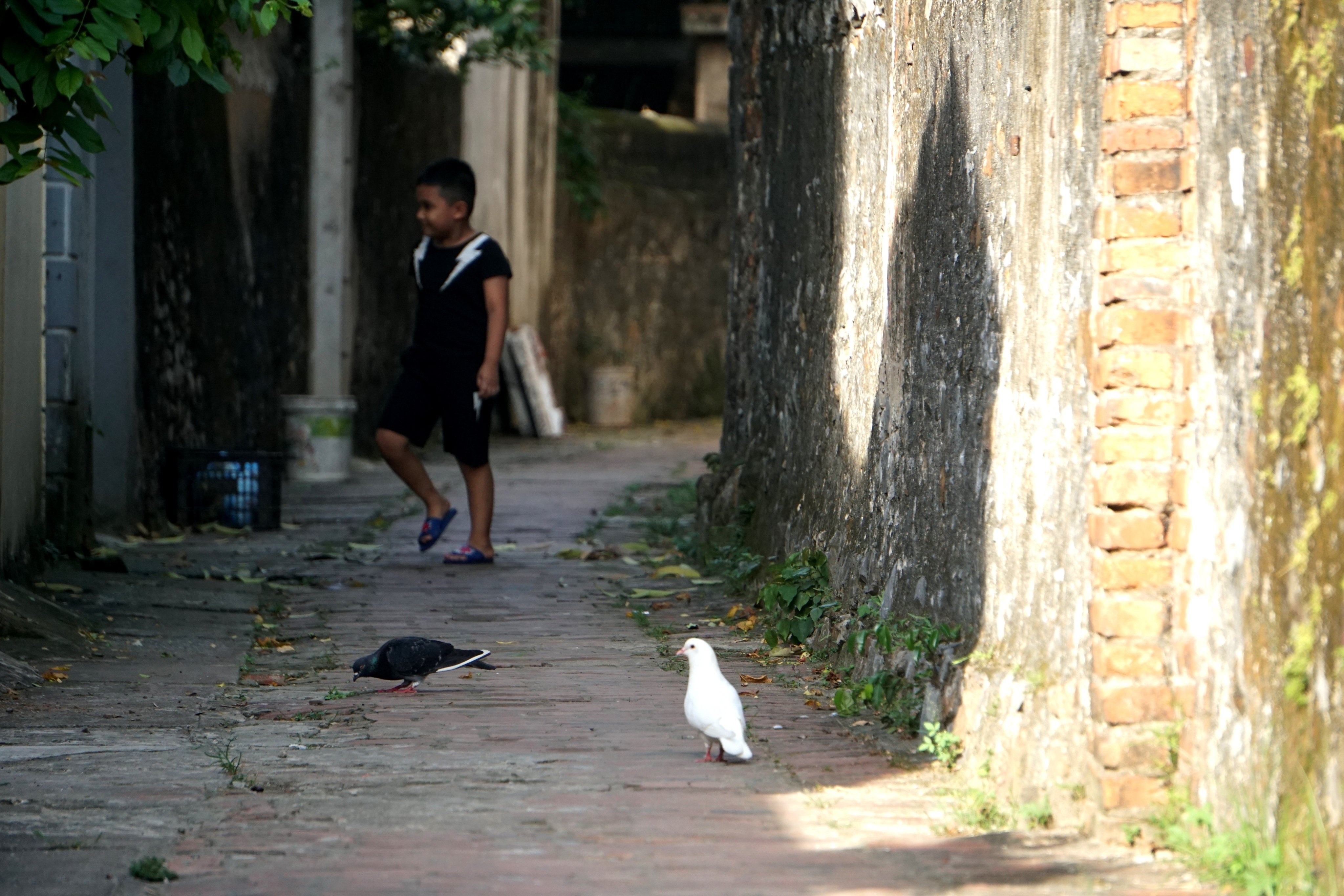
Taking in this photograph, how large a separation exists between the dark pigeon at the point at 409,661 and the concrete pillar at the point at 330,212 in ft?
21.4

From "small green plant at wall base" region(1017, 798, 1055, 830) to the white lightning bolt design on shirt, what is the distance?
4.58 m

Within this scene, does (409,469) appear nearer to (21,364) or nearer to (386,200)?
(21,364)

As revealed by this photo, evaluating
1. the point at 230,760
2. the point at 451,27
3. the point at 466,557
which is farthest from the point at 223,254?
the point at 230,760

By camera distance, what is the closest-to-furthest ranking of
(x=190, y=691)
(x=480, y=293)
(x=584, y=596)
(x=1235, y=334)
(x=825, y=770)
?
1. (x=1235, y=334)
2. (x=825, y=770)
3. (x=190, y=691)
4. (x=584, y=596)
5. (x=480, y=293)

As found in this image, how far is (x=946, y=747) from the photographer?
3746mm

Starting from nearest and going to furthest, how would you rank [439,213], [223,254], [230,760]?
[230,760] < [439,213] < [223,254]

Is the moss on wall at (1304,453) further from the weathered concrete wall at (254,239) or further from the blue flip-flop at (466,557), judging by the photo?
the weathered concrete wall at (254,239)

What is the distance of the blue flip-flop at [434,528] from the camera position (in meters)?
7.40

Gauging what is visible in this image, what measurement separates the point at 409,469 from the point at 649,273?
9263mm

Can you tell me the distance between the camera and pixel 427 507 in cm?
748

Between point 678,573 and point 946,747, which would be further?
point 678,573

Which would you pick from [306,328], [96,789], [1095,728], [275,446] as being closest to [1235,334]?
[1095,728]

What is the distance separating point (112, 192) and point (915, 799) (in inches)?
217

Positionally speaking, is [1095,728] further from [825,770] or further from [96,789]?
[96,789]
